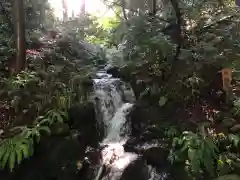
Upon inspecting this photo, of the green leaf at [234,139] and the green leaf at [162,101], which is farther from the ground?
the green leaf at [162,101]

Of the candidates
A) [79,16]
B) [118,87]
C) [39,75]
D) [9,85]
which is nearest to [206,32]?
[118,87]

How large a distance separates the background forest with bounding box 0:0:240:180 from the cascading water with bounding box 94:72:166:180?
0.31m

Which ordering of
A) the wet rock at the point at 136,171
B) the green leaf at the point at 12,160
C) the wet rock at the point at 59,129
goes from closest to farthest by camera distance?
1. the green leaf at the point at 12,160
2. the wet rock at the point at 136,171
3. the wet rock at the point at 59,129

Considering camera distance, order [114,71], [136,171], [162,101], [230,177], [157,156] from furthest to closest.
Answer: [114,71] → [162,101] → [157,156] → [136,171] → [230,177]

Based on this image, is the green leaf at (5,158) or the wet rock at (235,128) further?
the wet rock at (235,128)

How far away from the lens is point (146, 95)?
776cm

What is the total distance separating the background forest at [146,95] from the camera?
18.5ft

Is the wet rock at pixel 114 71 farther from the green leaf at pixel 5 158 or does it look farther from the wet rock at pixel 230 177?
the wet rock at pixel 230 177

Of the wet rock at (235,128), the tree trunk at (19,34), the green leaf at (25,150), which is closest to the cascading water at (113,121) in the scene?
the green leaf at (25,150)

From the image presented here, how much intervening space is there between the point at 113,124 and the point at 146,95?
4.12 feet

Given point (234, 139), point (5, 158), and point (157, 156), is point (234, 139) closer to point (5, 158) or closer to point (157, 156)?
point (157, 156)

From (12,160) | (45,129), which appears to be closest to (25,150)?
(12,160)

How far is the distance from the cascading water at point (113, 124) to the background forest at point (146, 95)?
1.02 ft

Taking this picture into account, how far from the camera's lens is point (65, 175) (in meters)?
5.85
